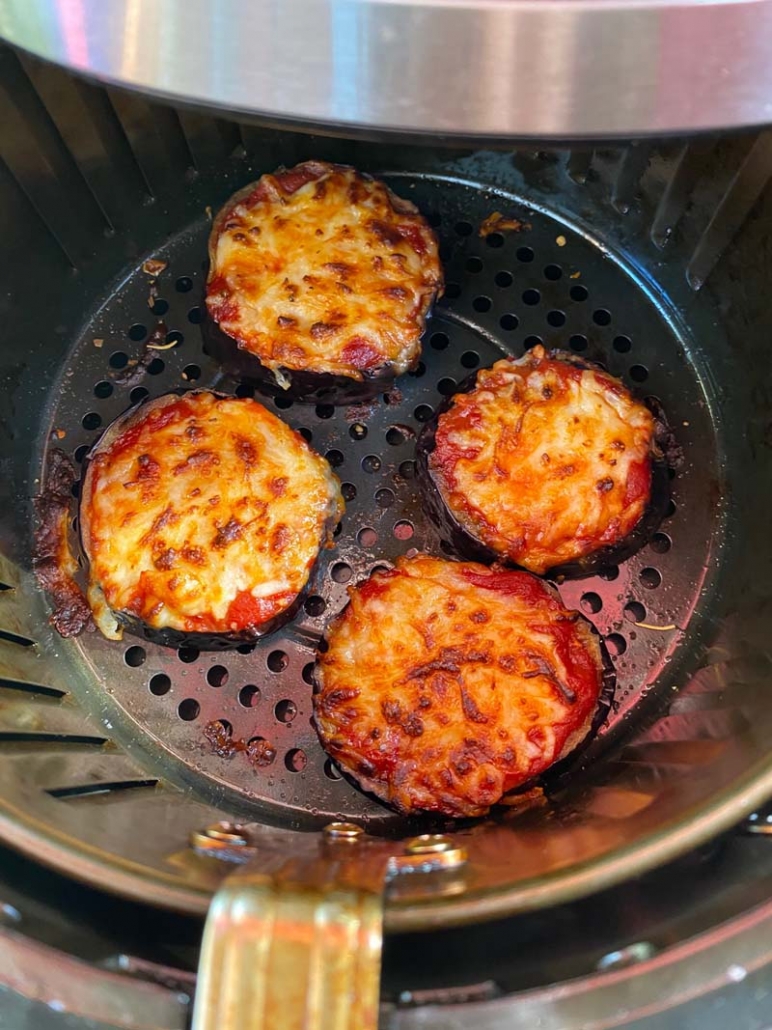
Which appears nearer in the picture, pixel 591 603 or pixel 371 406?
pixel 591 603

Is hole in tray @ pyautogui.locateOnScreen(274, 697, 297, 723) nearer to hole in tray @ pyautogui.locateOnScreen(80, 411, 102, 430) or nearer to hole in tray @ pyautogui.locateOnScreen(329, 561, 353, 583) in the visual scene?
hole in tray @ pyautogui.locateOnScreen(329, 561, 353, 583)

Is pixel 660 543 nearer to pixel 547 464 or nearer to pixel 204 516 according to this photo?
pixel 547 464

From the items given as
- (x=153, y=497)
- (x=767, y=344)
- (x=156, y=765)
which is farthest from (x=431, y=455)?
(x=156, y=765)

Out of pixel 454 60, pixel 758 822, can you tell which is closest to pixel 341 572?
pixel 758 822

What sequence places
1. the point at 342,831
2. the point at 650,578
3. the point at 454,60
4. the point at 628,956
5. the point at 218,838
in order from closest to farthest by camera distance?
the point at 454,60 → the point at 628,956 → the point at 218,838 → the point at 342,831 → the point at 650,578

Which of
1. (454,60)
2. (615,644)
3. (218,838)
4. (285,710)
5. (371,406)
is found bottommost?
(615,644)

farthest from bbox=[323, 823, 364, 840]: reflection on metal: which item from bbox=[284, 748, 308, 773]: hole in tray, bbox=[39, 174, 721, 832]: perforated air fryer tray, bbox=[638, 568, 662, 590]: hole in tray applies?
bbox=[638, 568, 662, 590]: hole in tray

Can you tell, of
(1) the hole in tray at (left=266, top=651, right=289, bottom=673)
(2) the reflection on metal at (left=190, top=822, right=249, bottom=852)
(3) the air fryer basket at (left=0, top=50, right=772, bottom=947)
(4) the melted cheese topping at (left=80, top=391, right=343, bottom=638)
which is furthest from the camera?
(1) the hole in tray at (left=266, top=651, right=289, bottom=673)
